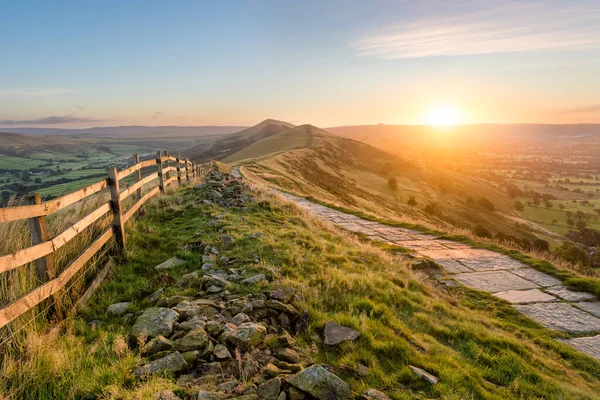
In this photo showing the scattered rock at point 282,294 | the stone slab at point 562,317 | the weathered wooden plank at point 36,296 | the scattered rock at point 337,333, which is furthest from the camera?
the stone slab at point 562,317

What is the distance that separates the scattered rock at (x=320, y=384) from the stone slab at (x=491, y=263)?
27.4ft

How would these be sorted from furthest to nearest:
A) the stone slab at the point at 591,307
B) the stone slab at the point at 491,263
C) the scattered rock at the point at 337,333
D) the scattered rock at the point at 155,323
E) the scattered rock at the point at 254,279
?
1. the stone slab at the point at 491,263
2. the stone slab at the point at 591,307
3. the scattered rock at the point at 254,279
4. the scattered rock at the point at 337,333
5. the scattered rock at the point at 155,323

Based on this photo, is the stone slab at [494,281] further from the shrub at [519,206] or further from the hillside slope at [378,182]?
the shrub at [519,206]

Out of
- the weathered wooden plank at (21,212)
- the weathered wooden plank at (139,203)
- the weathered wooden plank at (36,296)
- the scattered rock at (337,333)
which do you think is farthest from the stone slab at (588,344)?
the weathered wooden plank at (139,203)

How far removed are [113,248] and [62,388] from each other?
14.2ft

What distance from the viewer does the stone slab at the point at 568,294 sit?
8.34 metres

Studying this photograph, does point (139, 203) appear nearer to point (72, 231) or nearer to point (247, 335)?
point (72, 231)

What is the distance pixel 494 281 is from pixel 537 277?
148cm

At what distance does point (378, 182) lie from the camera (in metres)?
66.9

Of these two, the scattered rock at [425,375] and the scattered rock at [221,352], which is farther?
the scattered rock at [425,375]

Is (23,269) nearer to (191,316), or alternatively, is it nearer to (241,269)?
(191,316)

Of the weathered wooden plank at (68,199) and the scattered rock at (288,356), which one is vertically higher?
the weathered wooden plank at (68,199)

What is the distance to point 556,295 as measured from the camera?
334 inches

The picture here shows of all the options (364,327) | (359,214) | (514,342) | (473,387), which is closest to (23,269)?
(364,327)
